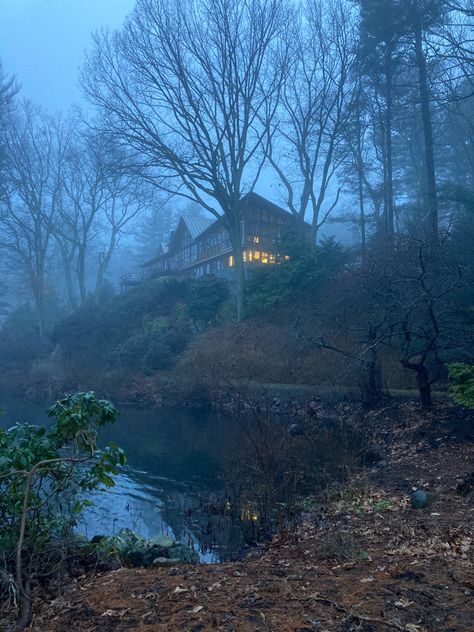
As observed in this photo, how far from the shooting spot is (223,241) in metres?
44.0

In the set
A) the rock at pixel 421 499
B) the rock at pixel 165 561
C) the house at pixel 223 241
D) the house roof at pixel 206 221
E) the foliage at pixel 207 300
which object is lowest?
the rock at pixel 165 561

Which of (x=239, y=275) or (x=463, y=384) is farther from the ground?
(x=239, y=275)

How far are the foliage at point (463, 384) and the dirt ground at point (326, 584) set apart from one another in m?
2.23

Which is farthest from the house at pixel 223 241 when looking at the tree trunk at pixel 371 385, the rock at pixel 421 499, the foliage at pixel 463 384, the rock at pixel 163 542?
the rock at pixel 163 542

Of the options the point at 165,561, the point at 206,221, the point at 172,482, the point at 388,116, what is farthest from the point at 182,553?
the point at 206,221

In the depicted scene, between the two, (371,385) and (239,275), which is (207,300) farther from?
(371,385)

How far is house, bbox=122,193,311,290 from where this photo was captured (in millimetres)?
42156

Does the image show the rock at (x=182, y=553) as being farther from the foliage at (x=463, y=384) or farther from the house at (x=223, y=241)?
the house at (x=223, y=241)

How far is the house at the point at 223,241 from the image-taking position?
42156mm

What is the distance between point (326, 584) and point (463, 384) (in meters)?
6.68

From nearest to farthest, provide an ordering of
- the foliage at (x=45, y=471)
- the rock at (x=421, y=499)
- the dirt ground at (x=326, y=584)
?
the dirt ground at (x=326, y=584) → the foliage at (x=45, y=471) → the rock at (x=421, y=499)

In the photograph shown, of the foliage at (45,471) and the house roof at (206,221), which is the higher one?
the house roof at (206,221)

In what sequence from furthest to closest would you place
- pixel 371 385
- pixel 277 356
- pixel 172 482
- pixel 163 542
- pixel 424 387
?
pixel 277 356, pixel 371 385, pixel 424 387, pixel 172 482, pixel 163 542

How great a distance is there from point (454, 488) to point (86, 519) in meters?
6.00
